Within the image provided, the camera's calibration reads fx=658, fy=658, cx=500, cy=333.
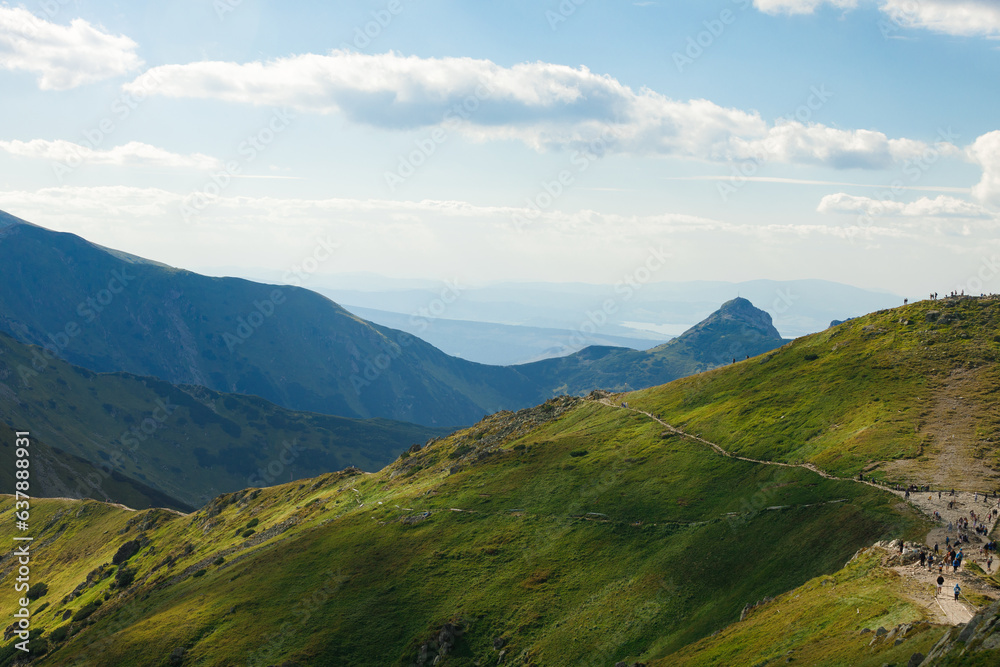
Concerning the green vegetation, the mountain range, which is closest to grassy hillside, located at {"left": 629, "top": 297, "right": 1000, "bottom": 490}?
the mountain range

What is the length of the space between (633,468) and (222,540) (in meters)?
89.5

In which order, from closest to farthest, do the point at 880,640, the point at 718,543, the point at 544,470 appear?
the point at 880,640
the point at 718,543
the point at 544,470

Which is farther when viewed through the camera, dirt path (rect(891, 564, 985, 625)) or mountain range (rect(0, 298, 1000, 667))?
mountain range (rect(0, 298, 1000, 667))

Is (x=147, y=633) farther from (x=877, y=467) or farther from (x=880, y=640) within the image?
(x=877, y=467)

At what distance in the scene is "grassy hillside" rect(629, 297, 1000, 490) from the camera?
79.8 meters

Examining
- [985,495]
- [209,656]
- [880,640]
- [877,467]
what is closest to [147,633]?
[209,656]

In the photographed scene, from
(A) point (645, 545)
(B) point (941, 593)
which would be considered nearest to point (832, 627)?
(B) point (941, 593)

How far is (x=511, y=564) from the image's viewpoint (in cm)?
8762

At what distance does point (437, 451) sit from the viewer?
504 ft

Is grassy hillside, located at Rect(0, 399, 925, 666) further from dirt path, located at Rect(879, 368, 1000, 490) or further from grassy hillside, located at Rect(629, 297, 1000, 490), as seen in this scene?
dirt path, located at Rect(879, 368, 1000, 490)

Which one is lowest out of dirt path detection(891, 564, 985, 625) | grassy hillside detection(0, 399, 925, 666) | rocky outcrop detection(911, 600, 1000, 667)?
grassy hillside detection(0, 399, 925, 666)

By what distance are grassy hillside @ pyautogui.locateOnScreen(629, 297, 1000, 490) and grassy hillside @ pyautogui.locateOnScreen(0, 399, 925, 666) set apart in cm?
677

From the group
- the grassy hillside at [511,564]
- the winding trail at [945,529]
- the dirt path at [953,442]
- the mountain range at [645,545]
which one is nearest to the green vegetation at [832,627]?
the mountain range at [645,545]

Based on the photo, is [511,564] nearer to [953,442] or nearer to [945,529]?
[945,529]
